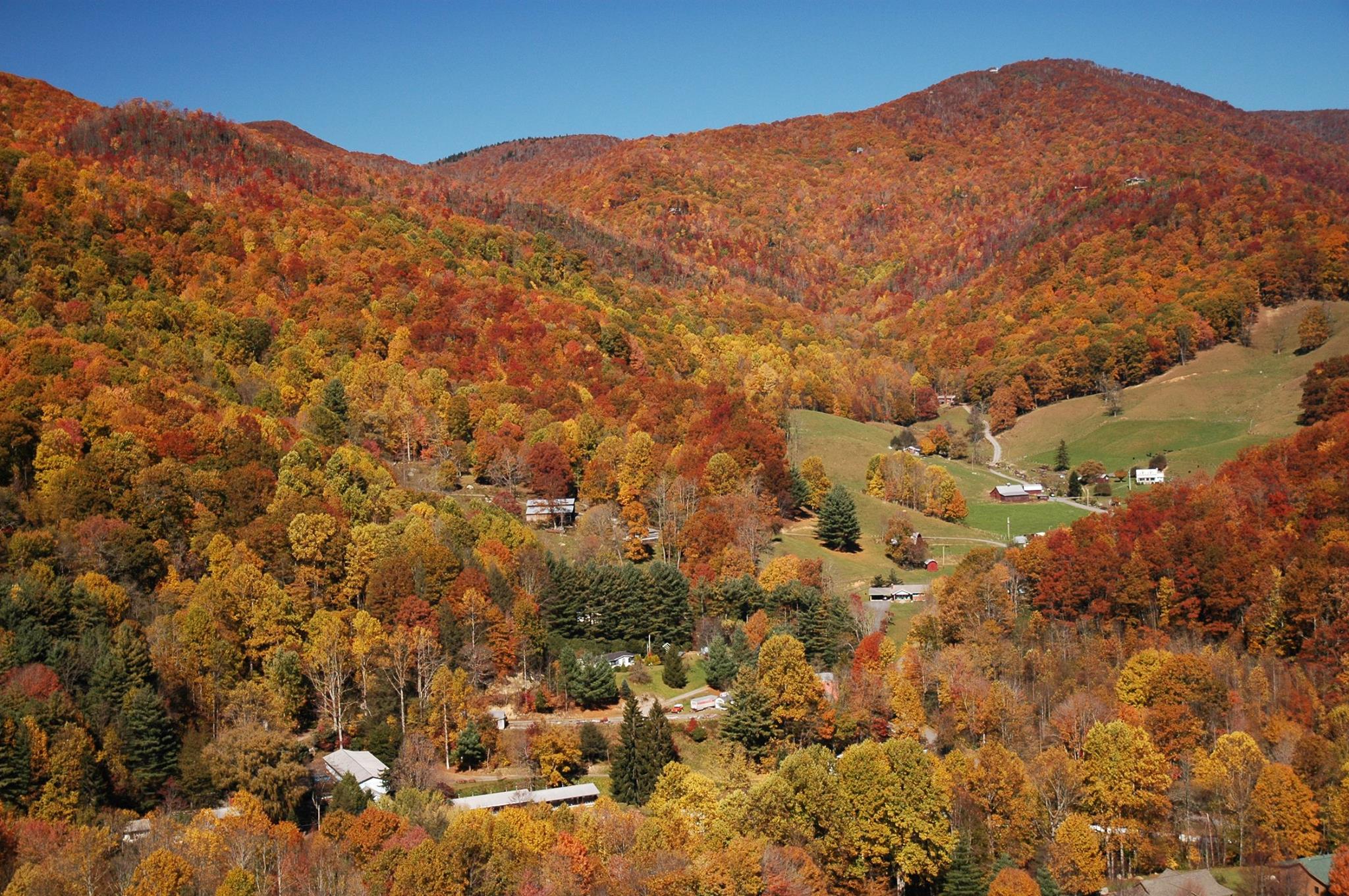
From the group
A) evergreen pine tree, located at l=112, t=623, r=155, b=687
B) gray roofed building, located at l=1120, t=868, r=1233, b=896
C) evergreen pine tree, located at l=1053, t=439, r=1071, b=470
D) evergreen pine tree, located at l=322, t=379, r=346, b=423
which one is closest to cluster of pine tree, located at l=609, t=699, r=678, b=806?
gray roofed building, located at l=1120, t=868, r=1233, b=896

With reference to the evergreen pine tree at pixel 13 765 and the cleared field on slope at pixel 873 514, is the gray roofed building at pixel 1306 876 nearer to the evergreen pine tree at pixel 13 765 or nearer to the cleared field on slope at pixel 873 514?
the cleared field on slope at pixel 873 514

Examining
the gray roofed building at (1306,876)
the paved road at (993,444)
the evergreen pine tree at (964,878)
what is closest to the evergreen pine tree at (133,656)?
the evergreen pine tree at (964,878)

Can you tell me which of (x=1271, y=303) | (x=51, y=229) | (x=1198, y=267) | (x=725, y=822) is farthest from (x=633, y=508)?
(x=1198, y=267)

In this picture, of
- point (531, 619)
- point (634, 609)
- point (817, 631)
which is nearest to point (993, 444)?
point (817, 631)

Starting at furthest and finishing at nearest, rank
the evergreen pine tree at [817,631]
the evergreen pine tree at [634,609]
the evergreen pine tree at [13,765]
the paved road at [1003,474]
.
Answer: the paved road at [1003,474], the evergreen pine tree at [634,609], the evergreen pine tree at [817,631], the evergreen pine tree at [13,765]

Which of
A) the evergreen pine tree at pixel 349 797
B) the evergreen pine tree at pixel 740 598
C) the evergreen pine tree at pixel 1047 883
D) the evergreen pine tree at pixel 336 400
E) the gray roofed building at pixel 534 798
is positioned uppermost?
the evergreen pine tree at pixel 336 400

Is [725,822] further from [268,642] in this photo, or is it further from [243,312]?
[243,312]

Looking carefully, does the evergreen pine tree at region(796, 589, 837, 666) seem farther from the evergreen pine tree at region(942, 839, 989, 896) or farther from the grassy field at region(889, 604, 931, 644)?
the evergreen pine tree at region(942, 839, 989, 896)

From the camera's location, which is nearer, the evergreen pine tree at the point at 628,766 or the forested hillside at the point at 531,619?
the forested hillside at the point at 531,619
